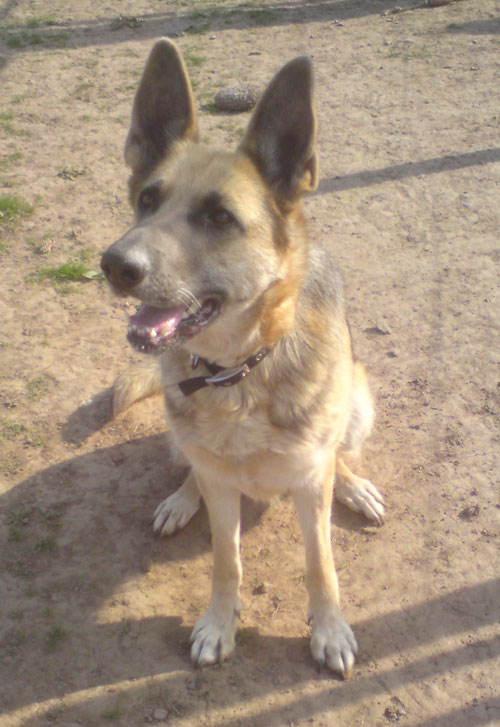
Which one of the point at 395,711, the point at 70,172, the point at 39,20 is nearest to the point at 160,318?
the point at 395,711

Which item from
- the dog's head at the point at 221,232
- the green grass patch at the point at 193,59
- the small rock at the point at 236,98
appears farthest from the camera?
the green grass patch at the point at 193,59

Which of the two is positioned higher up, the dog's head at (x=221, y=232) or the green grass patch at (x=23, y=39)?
the dog's head at (x=221, y=232)

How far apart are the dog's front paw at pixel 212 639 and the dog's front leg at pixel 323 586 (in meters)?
0.39

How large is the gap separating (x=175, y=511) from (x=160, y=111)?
82.6 inches

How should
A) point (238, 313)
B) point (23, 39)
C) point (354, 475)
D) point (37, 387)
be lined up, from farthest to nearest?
point (23, 39)
point (37, 387)
point (354, 475)
point (238, 313)

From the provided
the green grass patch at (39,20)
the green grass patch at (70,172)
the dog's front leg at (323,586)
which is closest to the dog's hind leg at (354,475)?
the dog's front leg at (323,586)

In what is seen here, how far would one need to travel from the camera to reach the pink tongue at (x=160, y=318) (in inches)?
88.8

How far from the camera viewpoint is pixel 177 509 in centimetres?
338

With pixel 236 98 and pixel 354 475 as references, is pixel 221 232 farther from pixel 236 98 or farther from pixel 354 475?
pixel 236 98

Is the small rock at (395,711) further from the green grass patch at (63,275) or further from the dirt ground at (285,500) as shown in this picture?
the green grass patch at (63,275)

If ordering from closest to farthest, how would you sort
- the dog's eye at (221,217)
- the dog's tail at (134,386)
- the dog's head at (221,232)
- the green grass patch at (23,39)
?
the dog's head at (221,232) → the dog's eye at (221,217) → the dog's tail at (134,386) → the green grass patch at (23,39)

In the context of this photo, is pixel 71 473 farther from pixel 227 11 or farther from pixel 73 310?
pixel 227 11

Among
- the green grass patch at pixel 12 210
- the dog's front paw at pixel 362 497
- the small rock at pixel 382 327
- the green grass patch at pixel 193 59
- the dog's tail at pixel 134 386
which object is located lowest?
the dog's front paw at pixel 362 497

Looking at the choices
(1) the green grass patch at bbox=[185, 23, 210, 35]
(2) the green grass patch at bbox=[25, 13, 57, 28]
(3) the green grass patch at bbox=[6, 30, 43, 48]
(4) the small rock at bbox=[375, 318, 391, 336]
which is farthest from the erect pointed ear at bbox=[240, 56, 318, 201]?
(2) the green grass patch at bbox=[25, 13, 57, 28]
